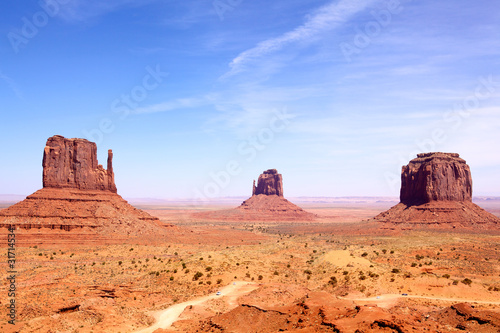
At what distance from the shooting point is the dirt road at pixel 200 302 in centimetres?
2529

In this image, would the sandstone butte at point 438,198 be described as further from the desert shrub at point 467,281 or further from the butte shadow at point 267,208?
the desert shrub at point 467,281

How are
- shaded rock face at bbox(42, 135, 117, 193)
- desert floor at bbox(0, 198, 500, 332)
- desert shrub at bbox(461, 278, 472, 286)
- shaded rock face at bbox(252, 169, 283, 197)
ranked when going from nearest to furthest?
desert floor at bbox(0, 198, 500, 332)
desert shrub at bbox(461, 278, 472, 286)
shaded rock face at bbox(42, 135, 117, 193)
shaded rock face at bbox(252, 169, 283, 197)

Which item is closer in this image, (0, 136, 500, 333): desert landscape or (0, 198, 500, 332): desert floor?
(0, 136, 500, 333): desert landscape

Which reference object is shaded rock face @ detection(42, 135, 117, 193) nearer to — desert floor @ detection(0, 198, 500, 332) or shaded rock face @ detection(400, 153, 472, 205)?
desert floor @ detection(0, 198, 500, 332)

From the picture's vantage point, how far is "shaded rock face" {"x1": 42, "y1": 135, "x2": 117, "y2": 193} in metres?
69.6

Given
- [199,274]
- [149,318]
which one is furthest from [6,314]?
[199,274]

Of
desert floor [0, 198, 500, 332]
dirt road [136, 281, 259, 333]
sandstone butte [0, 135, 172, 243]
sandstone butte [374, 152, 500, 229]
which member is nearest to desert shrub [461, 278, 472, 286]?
desert floor [0, 198, 500, 332]

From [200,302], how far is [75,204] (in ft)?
159

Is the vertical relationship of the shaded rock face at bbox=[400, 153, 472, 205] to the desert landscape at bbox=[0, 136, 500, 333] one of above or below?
above

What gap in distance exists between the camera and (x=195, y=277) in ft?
117

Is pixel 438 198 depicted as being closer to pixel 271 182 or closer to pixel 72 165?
pixel 271 182

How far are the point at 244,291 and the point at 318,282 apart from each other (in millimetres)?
8278

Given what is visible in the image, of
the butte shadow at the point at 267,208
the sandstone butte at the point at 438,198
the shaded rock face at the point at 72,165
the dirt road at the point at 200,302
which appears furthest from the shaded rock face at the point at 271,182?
the dirt road at the point at 200,302

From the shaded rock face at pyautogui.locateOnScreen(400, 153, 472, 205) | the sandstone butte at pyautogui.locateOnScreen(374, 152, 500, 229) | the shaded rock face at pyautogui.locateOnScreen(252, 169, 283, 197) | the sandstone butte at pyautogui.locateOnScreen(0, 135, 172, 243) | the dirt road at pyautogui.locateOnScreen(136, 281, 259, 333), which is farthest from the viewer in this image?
the shaded rock face at pyautogui.locateOnScreen(252, 169, 283, 197)
